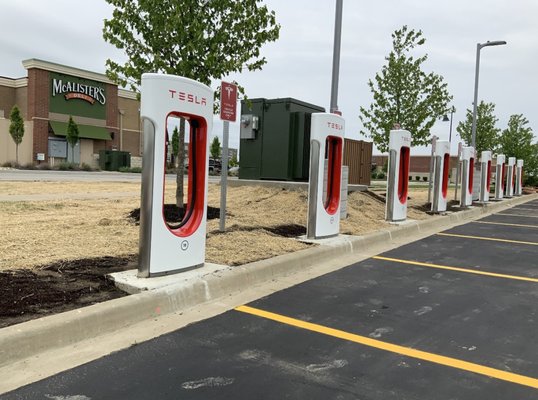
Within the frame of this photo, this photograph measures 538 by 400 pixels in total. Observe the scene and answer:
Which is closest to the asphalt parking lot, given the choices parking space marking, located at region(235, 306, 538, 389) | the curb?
parking space marking, located at region(235, 306, 538, 389)

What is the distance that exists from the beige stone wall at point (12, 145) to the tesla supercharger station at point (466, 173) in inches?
1571

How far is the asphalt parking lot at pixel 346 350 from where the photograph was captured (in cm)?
321

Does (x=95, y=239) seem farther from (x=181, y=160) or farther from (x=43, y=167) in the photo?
(x=43, y=167)

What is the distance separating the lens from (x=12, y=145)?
44.8 metres

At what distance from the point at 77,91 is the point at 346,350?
48.6 m

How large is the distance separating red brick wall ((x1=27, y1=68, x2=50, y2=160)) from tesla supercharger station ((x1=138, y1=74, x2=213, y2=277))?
144ft

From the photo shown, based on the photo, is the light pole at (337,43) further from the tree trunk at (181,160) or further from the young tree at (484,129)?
the young tree at (484,129)

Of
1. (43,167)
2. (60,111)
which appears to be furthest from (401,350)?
(60,111)

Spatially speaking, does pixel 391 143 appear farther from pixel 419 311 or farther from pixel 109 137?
pixel 109 137

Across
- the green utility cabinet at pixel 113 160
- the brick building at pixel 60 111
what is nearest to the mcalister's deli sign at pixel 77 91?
the brick building at pixel 60 111

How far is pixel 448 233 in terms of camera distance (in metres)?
11.3

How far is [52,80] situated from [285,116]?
38.7 m

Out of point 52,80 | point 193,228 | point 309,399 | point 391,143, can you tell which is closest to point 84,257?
point 193,228

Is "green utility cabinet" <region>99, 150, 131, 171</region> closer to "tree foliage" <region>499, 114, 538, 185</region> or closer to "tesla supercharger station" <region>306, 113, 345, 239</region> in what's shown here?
"tree foliage" <region>499, 114, 538, 185</region>
